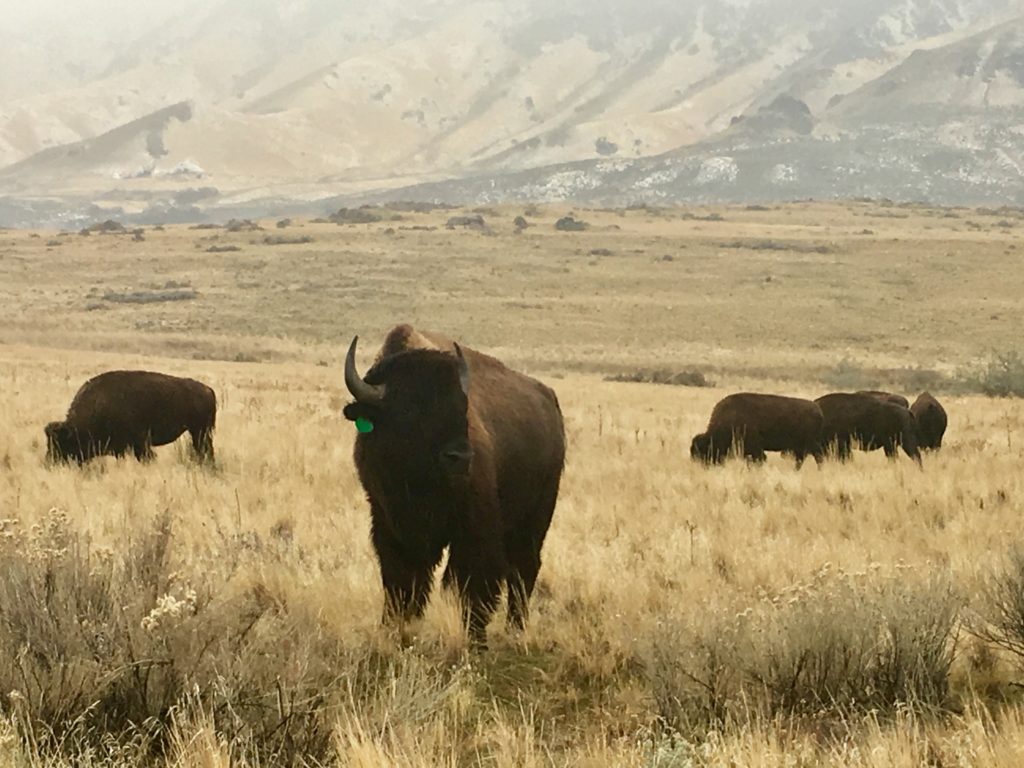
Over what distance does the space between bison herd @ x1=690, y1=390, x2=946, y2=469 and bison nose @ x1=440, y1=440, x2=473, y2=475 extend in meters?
9.61

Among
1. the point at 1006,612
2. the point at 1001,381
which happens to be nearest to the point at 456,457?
the point at 1006,612

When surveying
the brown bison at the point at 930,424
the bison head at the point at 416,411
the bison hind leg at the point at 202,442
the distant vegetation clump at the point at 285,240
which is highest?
the bison head at the point at 416,411

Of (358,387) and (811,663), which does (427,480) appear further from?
(811,663)

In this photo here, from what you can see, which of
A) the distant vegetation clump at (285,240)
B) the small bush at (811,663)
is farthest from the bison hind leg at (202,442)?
the distant vegetation clump at (285,240)

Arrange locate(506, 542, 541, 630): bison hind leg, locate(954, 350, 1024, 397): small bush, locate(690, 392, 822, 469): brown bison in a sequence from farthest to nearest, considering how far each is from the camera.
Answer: locate(954, 350, 1024, 397): small bush < locate(690, 392, 822, 469): brown bison < locate(506, 542, 541, 630): bison hind leg

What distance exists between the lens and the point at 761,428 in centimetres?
1576

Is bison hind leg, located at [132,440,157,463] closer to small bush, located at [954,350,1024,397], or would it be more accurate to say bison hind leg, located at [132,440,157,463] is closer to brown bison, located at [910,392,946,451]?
brown bison, located at [910,392,946,451]

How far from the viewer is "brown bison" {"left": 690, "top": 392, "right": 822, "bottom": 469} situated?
15.5 m

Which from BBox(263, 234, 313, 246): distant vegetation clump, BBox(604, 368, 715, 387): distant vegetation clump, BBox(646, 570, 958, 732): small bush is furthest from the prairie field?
BBox(263, 234, 313, 246): distant vegetation clump

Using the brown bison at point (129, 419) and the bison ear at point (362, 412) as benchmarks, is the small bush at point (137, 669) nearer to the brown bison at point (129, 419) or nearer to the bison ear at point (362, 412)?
the bison ear at point (362, 412)

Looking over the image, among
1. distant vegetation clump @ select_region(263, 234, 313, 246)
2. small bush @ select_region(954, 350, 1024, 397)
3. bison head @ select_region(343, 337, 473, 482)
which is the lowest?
small bush @ select_region(954, 350, 1024, 397)

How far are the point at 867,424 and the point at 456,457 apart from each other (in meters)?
12.0

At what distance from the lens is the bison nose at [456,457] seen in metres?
5.82

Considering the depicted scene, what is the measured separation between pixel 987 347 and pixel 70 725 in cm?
4468
